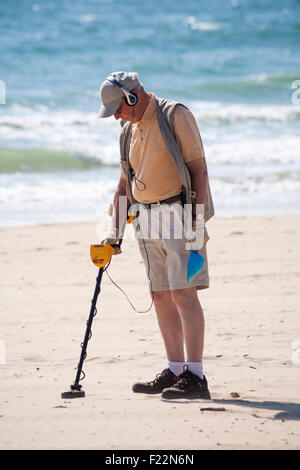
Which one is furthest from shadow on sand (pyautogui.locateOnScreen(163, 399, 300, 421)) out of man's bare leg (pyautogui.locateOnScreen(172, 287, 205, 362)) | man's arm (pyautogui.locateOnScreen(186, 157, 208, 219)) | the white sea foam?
the white sea foam

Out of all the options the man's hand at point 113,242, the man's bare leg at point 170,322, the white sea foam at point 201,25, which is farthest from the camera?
the white sea foam at point 201,25

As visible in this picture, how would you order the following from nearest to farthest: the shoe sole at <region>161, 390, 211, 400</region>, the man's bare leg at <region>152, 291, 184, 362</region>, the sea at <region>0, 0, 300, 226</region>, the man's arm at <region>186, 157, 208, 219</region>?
the man's arm at <region>186, 157, 208, 219</region>
the shoe sole at <region>161, 390, 211, 400</region>
the man's bare leg at <region>152, 291, 184, 362</region>
the sea at <region>0, 0, 300, 226</region>

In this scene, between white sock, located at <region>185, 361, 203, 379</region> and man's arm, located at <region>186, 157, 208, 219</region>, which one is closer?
man's arm, located at <region>186, 157, 208, 219</region>

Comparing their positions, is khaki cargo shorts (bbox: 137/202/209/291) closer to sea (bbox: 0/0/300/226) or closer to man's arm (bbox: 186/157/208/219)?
man's arm (bbox: 186/157/208/219)

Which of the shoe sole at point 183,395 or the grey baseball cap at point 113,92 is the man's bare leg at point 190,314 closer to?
the shoe sole at point 183,395

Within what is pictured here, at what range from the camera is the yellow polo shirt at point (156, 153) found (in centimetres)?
379

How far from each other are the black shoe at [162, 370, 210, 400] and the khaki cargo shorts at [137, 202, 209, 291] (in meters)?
0.47

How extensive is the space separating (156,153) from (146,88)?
1933cm

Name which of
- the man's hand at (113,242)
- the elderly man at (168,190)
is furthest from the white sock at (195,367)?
the man's hand at (113,242)

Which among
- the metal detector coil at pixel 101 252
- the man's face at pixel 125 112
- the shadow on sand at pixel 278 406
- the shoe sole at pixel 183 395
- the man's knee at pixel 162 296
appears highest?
the man's face at pixel 125 112

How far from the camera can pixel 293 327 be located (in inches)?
211

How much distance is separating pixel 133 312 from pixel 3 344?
1.13 meters

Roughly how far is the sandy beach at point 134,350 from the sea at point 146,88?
239cm

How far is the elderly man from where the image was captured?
379 centimetres
